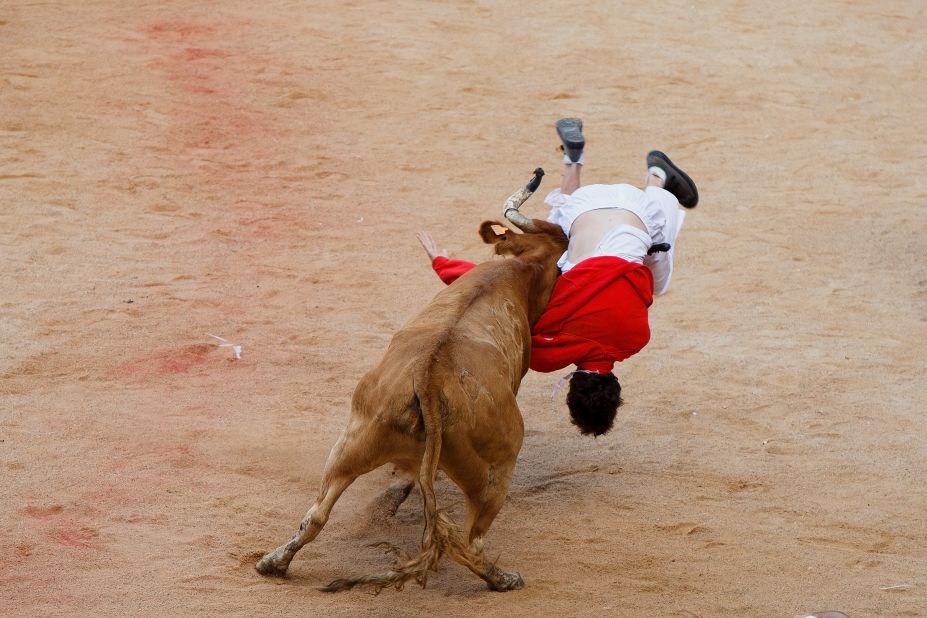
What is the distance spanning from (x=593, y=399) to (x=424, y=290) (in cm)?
312

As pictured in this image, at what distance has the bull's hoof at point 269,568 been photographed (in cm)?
550

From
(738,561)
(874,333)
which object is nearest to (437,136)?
(874,333)

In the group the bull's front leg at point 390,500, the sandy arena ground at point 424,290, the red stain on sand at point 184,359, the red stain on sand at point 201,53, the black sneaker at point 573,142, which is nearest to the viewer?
the sandy arena ground at point 424,290

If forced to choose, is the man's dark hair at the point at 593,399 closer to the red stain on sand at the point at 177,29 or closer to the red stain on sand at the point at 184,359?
the red stain on sand at the point at 184,359

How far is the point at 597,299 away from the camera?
6.49m

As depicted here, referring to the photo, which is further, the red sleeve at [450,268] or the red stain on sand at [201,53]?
the red stain on sand at [201,53]

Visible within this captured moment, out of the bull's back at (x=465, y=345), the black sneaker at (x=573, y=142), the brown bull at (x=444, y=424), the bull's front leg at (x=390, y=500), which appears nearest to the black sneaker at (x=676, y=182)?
the black sneaker at (x=573, y=142)

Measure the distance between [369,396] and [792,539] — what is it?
266 centimetres

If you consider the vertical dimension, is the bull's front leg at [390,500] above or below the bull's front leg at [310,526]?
below

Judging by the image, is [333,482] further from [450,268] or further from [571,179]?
[571,179]

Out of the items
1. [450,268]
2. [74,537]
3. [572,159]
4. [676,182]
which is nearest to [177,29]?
[572,159]

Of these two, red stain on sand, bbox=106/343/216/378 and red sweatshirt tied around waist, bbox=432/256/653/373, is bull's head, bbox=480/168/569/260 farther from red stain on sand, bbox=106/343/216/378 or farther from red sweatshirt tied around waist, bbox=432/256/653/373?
red stain on sand, bbox=106/343/216/378

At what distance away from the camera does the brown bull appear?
5.10m

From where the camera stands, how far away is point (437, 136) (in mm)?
12039
